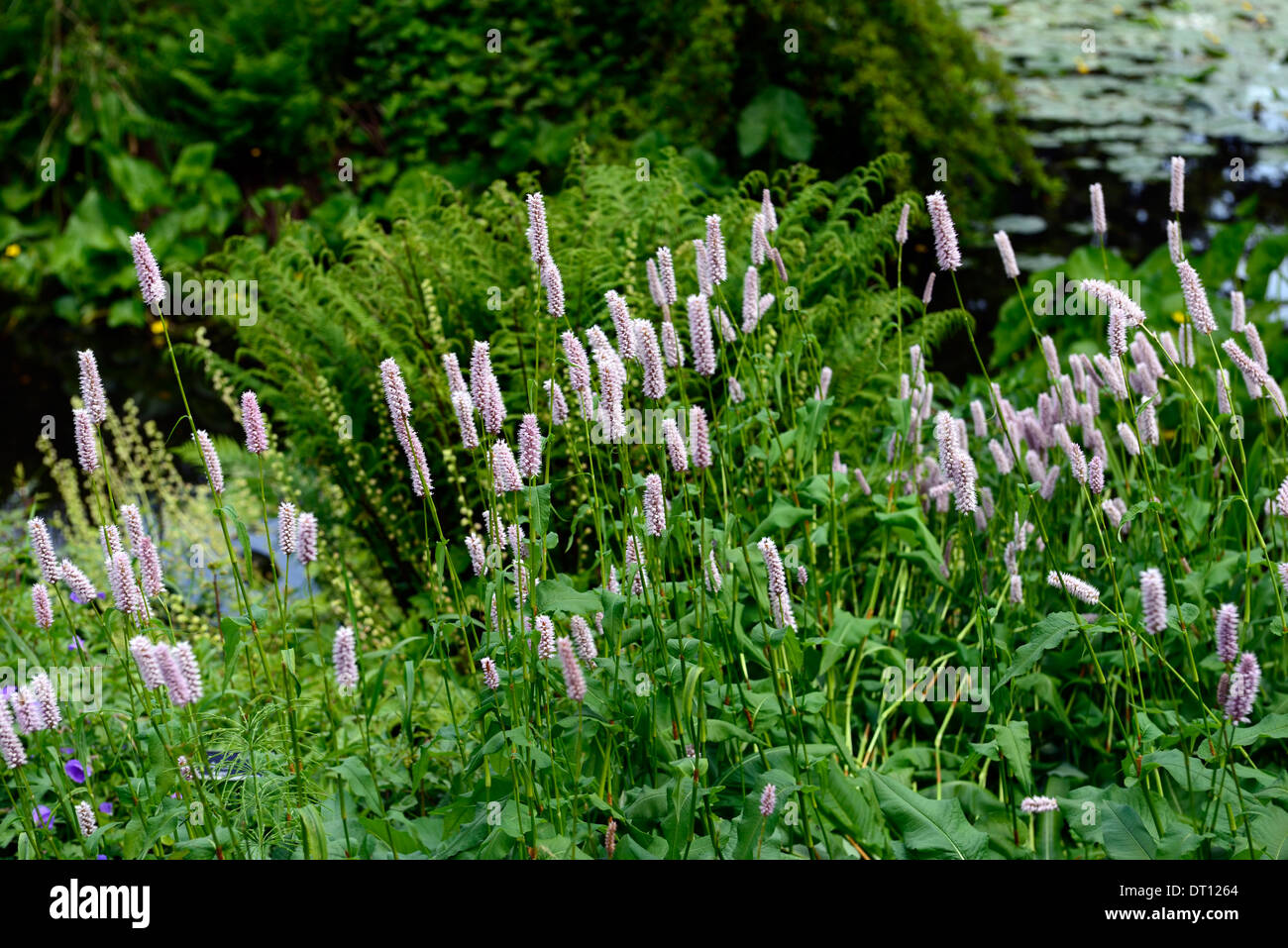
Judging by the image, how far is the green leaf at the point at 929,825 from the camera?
208 cm

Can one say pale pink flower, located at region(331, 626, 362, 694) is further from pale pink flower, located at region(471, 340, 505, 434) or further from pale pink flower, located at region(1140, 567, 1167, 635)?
pale pink flower, located at region(1140, 567, 1167, 635)

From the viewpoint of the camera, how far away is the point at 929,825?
2105mm

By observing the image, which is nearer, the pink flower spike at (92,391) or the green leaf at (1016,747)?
the pink flower spike at (92,391)

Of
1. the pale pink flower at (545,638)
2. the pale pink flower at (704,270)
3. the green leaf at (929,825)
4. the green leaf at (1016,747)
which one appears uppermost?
the pale pink flower at (704,270)

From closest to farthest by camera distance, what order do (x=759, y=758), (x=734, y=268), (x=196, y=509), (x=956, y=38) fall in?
1. (x=759, y=758)
2. (x=734, y=268)
3. (x=196, y=509)
4. (x=956, y=38)

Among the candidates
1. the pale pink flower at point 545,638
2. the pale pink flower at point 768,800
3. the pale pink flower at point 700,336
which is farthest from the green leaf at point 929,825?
the pale pink flower at point 700,336

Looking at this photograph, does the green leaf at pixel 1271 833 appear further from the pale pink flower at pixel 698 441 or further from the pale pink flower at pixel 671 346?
the pale pink flower at pixel 671 346

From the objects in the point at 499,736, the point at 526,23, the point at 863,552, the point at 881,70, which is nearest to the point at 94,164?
the point at 526,23

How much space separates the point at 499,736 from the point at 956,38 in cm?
694

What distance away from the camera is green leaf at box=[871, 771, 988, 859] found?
6.82 ft

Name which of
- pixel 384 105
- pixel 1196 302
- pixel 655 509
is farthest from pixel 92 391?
pixel 384 105

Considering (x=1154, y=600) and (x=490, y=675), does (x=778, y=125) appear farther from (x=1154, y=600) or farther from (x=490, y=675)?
(x=1154, y=600)

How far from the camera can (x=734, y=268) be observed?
440 cm
